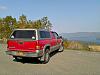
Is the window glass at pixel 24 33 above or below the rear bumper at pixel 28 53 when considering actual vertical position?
above

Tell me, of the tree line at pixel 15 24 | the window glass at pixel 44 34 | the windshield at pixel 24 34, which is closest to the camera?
the windshield at pixel 24 34

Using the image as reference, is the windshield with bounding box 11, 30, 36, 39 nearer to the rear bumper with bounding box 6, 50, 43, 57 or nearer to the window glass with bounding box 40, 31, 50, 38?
the window glass with bounding box 40, 31, 50, 38

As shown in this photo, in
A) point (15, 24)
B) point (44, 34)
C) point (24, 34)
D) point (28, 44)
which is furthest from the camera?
point (15, 24)

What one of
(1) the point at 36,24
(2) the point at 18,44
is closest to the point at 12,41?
(2) the point at 18,44

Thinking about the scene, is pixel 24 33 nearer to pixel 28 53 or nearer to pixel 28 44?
pixel 28 44

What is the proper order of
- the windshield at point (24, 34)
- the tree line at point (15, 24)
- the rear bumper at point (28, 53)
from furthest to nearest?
the tree line at point (15, 24) < the windshield at point (24, 34) < the rear bumper at point (28, 53)

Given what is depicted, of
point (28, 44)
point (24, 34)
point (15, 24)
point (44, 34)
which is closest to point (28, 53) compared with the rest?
point (28, 44)

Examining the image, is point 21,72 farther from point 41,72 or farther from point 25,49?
point 25,49

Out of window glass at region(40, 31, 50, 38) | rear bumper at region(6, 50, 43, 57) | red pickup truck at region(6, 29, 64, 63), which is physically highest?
window glass at region(40, 31, 50, 38)

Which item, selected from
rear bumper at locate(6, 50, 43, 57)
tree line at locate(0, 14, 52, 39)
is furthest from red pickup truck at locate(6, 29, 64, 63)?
tree line at locate(0, 14, 52, 39)

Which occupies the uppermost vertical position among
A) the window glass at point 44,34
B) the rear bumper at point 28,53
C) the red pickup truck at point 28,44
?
the window glass at point 44,34

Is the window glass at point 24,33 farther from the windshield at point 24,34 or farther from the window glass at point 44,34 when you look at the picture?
the window glass at point 44,34

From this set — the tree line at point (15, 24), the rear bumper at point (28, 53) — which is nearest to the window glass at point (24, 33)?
the rear bumper at point (28, 53)

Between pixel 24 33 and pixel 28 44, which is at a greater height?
pixel 24 33
